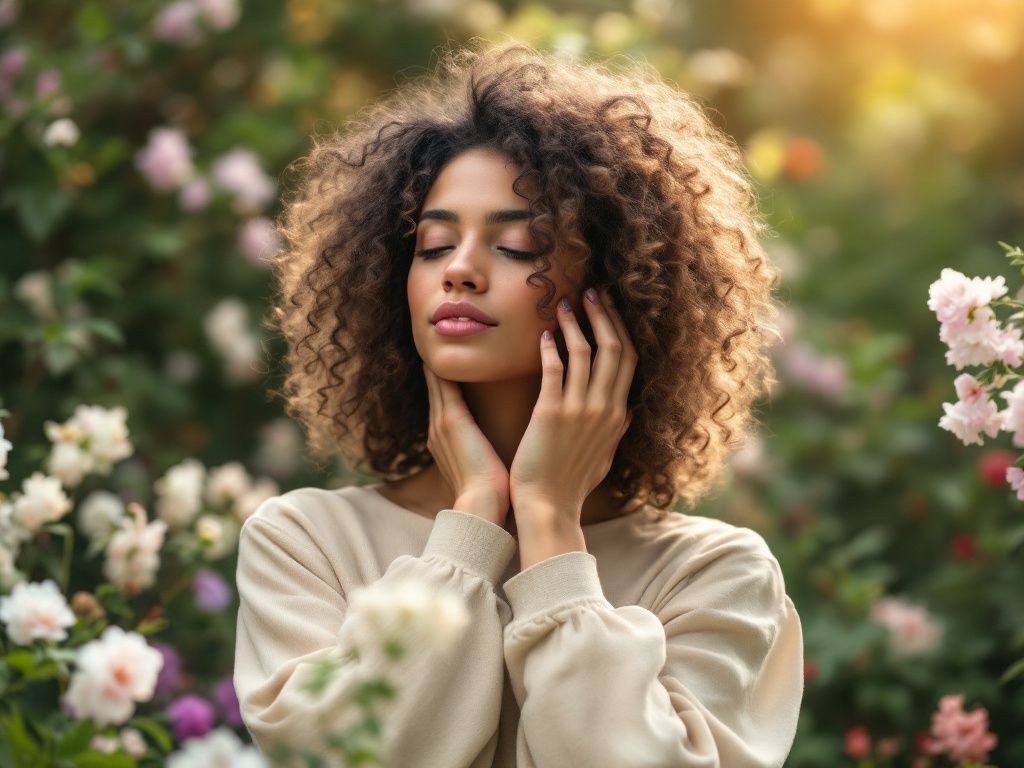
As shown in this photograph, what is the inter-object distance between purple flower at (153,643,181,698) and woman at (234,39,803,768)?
0.94 meters

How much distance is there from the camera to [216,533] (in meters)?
2.78

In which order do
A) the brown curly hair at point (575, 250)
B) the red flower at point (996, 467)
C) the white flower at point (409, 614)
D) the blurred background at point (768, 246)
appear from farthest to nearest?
the red flower at point (996, 467), the blurred background at point (768, 246), the brown curly hair at point (575, 250), the white flower at point (409, 614)

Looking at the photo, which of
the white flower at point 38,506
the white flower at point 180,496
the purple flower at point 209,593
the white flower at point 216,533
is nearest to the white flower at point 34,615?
the white flower at point 38,506

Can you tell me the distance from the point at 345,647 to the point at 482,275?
600 mm

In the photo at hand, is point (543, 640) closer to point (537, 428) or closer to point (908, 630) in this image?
→ point (537, 428)

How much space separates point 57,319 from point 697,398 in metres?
1.90

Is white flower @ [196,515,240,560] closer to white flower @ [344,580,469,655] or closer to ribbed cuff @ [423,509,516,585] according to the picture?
ribbed cuff @ [423,509,516,585]

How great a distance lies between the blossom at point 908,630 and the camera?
3725 mm

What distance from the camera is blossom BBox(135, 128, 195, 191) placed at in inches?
155

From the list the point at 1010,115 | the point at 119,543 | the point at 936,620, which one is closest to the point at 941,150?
the point at 1010,115

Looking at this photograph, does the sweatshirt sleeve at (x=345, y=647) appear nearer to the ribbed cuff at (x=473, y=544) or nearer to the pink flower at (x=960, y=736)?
the ribbed cuff at (x=473, y=544)

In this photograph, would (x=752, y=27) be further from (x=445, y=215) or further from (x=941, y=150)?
(x=445, y=215)

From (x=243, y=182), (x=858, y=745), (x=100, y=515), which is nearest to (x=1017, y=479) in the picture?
(x=858, y=745)

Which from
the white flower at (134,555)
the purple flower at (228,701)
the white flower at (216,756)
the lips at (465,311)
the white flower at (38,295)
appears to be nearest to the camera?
the white flower at (216,756)
